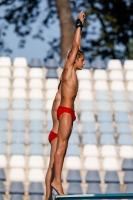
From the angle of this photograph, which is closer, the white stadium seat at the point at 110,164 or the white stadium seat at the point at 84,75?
the white stadium seat at the point at 110,164

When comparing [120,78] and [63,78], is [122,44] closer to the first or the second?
[120,78]

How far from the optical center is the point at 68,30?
15492 mm

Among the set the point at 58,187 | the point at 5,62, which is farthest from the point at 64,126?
the point at 5,62

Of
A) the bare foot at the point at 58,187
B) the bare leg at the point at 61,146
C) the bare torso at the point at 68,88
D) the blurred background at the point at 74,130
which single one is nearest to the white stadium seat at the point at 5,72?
the blurred background at the point at 74,130

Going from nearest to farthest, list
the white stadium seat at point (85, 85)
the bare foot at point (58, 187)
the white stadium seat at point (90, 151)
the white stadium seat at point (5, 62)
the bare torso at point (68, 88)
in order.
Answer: the bare foot at point (58, 187) < the bare torso at point (68, 88) < the white stadium seat at point (90, 151) < the white stadium seat at point (85, 85) < the white stadium seat at point (5, 62)

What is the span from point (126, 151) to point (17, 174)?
1.97 m

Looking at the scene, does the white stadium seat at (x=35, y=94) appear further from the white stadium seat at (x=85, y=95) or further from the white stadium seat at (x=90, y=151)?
the white stadium seat at (x=90, y=151)

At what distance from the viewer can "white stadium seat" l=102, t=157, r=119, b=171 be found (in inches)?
372

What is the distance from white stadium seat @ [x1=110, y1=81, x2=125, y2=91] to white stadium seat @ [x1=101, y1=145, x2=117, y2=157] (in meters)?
1.76

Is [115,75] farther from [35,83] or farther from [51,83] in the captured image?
[35,83]

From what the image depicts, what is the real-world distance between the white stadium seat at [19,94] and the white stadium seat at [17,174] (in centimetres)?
199

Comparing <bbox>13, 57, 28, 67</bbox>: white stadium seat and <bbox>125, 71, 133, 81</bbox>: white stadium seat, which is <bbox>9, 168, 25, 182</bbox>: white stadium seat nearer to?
<bbox>13, 57, 28, 67</bbox>: white stadium seat

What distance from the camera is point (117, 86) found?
11.3 metres

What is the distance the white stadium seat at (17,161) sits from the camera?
30.7ft
